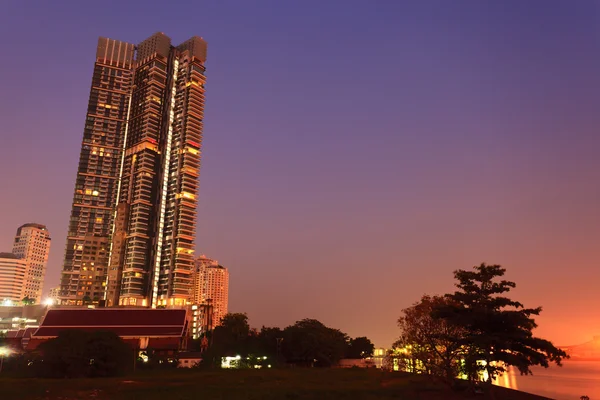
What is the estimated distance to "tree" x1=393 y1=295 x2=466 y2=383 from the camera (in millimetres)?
44781

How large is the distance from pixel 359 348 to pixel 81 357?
9059cm

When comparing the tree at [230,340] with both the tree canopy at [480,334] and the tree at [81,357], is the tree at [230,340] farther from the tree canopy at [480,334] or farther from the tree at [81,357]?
the tree canopy at [480,334]

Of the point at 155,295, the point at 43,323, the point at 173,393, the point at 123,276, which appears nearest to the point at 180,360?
the point at 43,323

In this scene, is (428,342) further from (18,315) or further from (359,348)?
(18,315)

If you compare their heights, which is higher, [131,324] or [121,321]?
[121,321]

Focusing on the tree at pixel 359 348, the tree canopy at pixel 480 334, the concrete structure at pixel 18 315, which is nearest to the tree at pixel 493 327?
the tree canopy at pixel 480 334

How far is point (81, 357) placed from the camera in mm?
65062

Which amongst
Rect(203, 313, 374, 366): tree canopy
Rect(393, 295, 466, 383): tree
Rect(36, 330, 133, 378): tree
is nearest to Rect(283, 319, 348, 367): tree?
Rect(203, 313, 374, 366): tree canopy

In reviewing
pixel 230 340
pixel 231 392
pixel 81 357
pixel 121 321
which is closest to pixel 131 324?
pixel 121 321

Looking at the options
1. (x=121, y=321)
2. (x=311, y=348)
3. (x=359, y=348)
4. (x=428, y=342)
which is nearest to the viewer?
(x=428, y=342)

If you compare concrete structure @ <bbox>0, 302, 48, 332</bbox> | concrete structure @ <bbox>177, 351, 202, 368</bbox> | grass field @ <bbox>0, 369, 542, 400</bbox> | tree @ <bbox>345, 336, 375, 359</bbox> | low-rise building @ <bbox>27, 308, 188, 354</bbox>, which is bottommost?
grass field @ <bbox>0, 369, 542, 400</bbox>

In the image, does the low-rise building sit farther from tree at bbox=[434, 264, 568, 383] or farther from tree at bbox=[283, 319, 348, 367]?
tree at bbox=[434, 264, 568, 383]

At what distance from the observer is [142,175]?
19550 cm

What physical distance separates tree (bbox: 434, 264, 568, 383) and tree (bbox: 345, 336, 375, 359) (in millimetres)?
97756
